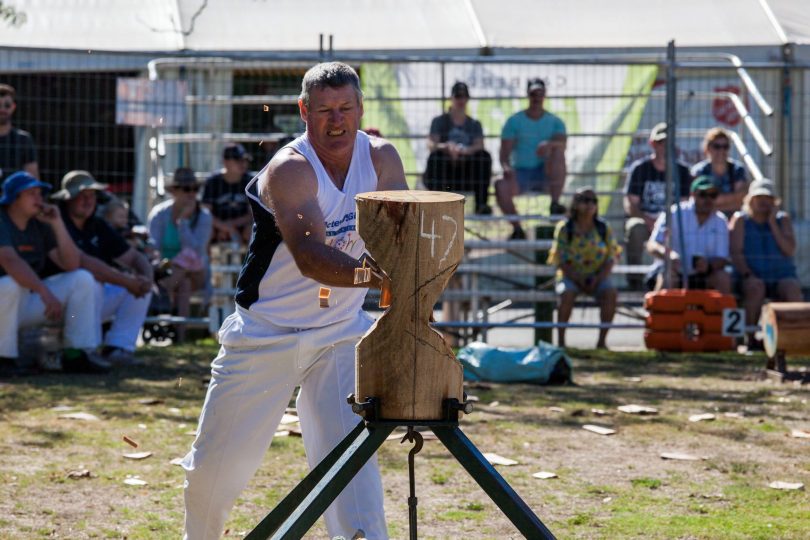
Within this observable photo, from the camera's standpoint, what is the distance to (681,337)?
1086 centimetres

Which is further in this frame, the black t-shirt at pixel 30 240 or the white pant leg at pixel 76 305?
the white pant leg at pixel 76 305

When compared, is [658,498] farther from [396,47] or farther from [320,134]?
[396,47]

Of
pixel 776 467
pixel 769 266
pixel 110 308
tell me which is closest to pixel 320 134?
pixel 776 467

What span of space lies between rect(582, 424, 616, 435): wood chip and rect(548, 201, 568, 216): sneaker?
436 centimetres

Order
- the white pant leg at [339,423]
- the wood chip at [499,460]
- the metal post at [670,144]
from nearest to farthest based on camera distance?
the white pant leg at [339,423] < the wood chip at [499,460] < the metal post at [670,144]

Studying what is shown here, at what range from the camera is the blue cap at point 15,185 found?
938 centimetres

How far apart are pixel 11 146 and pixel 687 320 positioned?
18.9 ft

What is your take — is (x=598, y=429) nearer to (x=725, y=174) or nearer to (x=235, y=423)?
(x=235, y=423)

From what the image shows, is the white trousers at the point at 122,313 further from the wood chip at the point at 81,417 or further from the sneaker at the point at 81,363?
the wood chip at the point at 81,417

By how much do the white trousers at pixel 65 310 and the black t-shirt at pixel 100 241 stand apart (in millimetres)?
601

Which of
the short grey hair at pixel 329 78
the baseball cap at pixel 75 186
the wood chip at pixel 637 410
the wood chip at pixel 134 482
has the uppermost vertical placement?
the baseball cap at pixel 75 186

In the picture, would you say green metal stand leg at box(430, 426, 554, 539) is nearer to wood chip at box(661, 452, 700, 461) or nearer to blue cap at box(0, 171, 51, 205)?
wood chip at box(661, 452, 700, 461)

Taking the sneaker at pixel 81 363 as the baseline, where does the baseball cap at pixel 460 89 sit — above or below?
above

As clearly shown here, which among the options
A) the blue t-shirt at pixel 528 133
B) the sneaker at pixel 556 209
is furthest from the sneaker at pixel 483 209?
the sneaker at pixel 556 209
